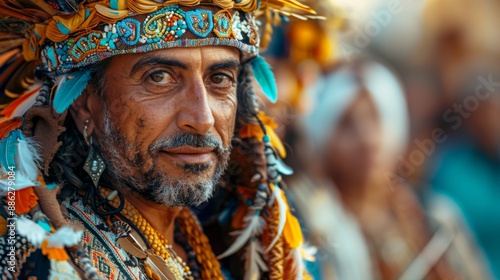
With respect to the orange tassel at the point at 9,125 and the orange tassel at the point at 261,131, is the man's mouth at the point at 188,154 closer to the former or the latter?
the orange tassel at the point at 261,131

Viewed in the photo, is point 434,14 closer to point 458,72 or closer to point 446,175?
point 458,72

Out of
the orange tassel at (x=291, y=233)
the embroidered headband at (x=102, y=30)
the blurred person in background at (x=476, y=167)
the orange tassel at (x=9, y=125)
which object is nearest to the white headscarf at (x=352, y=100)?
the blurred person in background at (x=476, y=167)

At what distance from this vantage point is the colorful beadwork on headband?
248cm

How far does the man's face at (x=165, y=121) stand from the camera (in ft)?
8.36

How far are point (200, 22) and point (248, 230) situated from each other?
2.71 feet

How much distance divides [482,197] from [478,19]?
74.9 inches

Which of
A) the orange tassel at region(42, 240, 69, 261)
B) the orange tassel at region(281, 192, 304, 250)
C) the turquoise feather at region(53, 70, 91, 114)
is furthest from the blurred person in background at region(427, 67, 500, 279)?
the orange tassel at region(42, 240, 69, 261)

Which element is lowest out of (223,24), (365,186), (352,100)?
(365,186)

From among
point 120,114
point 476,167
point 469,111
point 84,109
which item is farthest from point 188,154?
point 469,111

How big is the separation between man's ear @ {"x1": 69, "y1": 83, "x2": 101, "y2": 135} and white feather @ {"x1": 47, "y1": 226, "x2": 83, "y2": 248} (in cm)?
52

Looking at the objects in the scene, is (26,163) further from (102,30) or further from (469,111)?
(469,111)

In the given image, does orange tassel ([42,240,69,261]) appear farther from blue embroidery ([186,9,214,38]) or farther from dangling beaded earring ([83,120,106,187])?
blue embroidery ([186,9,214,38])

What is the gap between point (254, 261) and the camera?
2928 mm

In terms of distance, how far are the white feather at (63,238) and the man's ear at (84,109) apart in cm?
52
